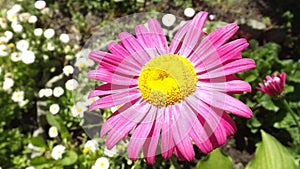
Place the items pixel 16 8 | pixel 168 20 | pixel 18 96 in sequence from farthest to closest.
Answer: pixel 16 8 < pixel 18 96 < pixel 168 20

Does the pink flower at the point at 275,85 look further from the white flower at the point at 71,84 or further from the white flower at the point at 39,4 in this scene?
the white flower at the point at 39,4

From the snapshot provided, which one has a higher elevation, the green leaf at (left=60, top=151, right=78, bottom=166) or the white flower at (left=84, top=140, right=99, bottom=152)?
the white flower at (left=84, top=140, right=99, bottom=152)

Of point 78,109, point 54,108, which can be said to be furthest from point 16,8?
point 78,109

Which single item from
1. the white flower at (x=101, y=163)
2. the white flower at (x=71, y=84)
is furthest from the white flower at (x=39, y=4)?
the white flower at (x=101, y=163)

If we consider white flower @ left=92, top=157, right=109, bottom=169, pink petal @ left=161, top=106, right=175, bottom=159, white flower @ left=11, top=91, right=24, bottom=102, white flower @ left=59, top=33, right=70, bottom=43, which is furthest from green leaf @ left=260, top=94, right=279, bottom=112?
white flower @ left=11, top=91, right=24, bottom=102

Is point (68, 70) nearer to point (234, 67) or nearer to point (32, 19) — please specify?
point (32, 19)

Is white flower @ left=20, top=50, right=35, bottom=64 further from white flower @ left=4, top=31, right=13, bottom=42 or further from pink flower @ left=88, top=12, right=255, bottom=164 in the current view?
pink flower @ left=88, top=12, right=255, bottom=164
